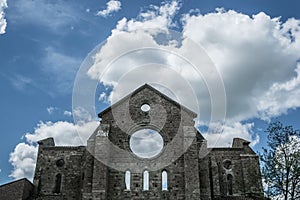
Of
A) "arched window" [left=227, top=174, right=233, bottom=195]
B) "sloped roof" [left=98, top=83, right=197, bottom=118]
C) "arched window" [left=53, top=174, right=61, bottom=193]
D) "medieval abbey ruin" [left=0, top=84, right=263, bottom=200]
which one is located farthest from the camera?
"arched window" [left=227, top=174, right=233, bottom=195]

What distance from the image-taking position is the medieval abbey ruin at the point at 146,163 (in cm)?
2402

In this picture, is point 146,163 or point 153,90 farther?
point 153,90

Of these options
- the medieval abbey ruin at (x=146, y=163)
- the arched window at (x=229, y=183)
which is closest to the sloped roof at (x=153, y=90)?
the medieval abbey ruin at (x=146, y=163)

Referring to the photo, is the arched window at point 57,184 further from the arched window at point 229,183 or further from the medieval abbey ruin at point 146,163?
the arched window at point 229,183

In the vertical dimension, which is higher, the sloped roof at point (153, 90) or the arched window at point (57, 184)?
the sloped roof at point (153, 90)

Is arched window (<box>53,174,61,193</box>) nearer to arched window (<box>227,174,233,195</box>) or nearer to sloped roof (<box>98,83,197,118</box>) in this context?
sloped roof (<box>98,83,197,118</box>)

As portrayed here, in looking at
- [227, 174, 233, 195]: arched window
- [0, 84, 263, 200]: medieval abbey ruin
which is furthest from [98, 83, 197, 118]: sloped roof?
[227, 174, 233, 195]: arched window

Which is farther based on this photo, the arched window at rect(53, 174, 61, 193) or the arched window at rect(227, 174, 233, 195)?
the arched window at rect(227, 174, 233, 195)

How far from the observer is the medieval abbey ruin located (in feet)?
78.8

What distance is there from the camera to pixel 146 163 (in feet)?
82.2

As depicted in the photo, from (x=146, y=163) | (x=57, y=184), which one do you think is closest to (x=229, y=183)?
(x=146, y=163)

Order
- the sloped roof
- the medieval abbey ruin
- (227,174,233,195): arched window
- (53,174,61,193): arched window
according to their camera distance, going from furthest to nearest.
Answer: (227,174,233,195): arched window < (53,174,61,193): arched window < the sloped roof < the medieval abbey ruin

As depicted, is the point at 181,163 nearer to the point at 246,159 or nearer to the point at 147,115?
the point at 147,115

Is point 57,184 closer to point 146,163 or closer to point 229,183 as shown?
point 146,163
